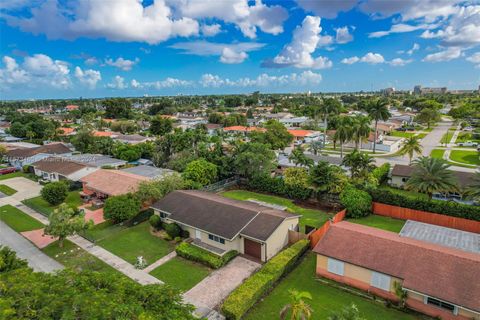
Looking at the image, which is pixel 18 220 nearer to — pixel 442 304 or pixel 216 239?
pixel 216 239

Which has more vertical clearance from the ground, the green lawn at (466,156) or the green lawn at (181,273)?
the green lawn at (466,156)

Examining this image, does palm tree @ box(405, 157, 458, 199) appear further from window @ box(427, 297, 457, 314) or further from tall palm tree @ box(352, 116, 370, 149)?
tall palm tree @ box(352, 116, 370, 149)

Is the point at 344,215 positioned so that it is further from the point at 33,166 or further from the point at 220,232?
the point at 33,166

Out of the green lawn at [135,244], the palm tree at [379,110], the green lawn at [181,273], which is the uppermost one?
the palm tree at [379,110]

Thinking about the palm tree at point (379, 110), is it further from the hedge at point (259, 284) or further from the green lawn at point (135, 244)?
the green lawn at point (135, 244)

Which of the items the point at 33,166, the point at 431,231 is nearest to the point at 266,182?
the point at 431,231

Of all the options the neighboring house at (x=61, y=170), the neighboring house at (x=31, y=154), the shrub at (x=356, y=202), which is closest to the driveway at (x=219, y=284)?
the shrub at (x=356, y=202)

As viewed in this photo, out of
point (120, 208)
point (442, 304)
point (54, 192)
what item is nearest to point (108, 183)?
point (54, 192)
